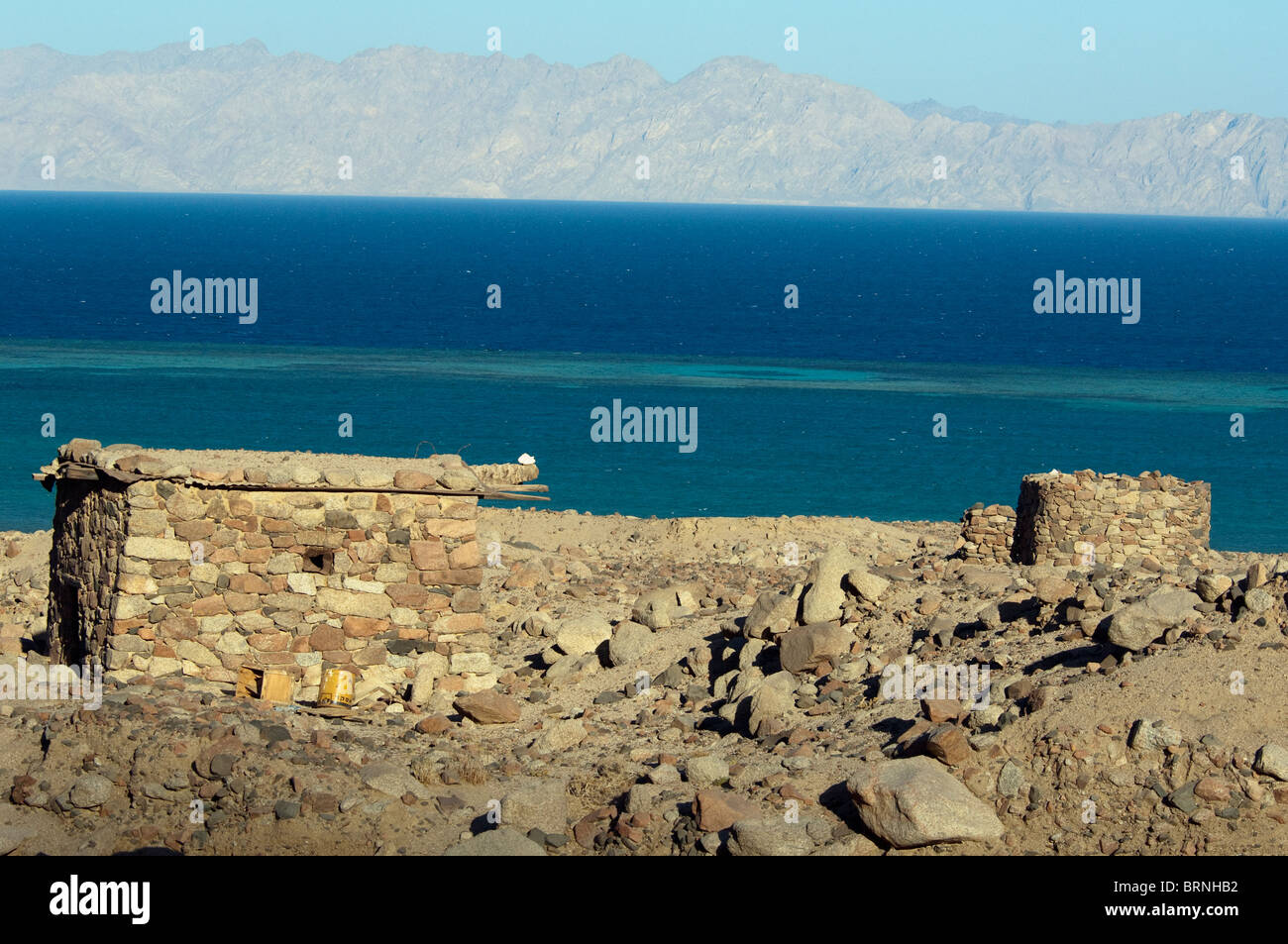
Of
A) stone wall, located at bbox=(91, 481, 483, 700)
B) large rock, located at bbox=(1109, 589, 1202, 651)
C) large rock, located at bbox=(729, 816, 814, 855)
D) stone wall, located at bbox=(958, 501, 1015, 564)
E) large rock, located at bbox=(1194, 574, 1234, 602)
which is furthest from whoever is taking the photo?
stone wall, located at bbox=(958, 501, 1015, 564)

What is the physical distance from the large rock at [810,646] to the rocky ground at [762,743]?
0.08 feet

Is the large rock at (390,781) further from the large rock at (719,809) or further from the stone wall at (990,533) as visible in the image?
the stone wall at (990,533)

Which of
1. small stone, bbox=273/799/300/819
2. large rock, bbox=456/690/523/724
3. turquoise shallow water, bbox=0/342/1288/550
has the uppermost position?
turquoise shallow water, bbox=0/342/1288/550

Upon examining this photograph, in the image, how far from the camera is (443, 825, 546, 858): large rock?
33.7 ft

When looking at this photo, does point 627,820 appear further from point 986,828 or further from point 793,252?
point 793,252

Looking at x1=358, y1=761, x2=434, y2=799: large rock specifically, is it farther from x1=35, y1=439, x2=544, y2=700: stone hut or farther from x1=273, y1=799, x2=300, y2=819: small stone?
x1=35, y1=439, x2=544, y2=700: stone hut

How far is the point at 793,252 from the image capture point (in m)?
165

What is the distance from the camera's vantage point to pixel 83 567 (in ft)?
47.8

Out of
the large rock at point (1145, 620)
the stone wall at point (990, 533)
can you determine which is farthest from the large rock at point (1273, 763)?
the stone wall at point (990, 533)

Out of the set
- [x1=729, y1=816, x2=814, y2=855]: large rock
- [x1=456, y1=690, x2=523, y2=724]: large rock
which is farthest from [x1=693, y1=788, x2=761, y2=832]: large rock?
[x1=456, y1=690, x2=523, y2=724]: large rock

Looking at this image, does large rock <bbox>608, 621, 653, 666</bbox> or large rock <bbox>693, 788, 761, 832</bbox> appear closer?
large rock <bbox>693, 788, 761, 832</bbox>

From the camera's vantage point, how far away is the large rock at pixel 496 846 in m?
10.3

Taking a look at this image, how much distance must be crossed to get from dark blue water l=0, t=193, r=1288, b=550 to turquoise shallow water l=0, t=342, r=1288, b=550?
166mm

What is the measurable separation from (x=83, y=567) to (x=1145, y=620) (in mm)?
10016
